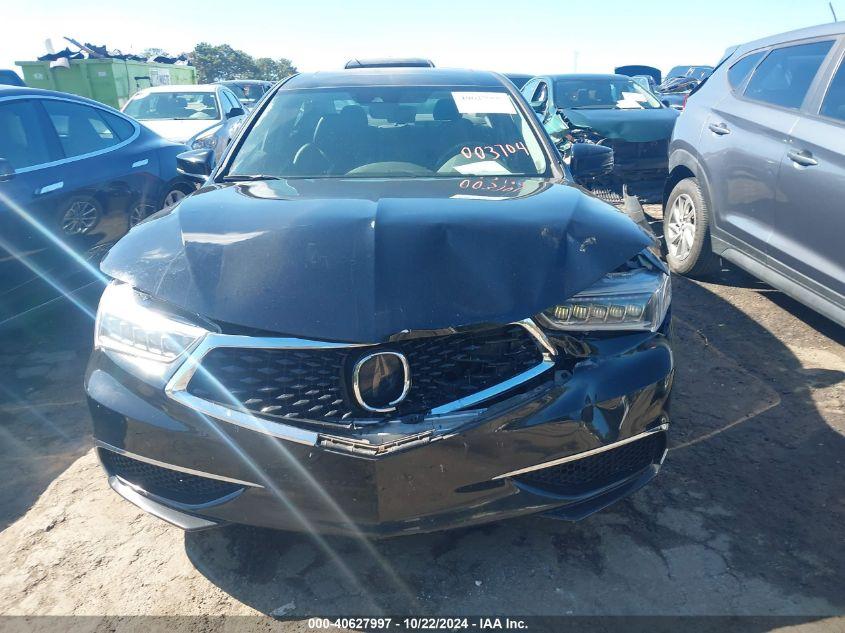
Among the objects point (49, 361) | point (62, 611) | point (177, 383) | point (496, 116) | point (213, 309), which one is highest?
point (496, 116)

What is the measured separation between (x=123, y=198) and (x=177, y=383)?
144 inches

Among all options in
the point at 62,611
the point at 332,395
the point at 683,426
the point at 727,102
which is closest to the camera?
the point at 332,395

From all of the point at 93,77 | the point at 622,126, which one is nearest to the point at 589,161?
the point at 622,126

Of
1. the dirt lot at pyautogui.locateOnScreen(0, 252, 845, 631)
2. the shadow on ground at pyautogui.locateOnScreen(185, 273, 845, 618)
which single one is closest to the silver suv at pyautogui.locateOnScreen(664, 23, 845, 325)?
the dirt lot at pyautogui.locateOnScreen(0, 252, 845, 631)

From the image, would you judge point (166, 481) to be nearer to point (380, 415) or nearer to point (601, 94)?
point (380, 415)

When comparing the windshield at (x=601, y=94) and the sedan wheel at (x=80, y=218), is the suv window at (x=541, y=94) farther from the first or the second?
the sedan wheel at (x=80, y=218)

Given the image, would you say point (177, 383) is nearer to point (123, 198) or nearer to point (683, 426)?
point (683, 426)

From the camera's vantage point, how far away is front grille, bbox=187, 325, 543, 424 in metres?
1.79

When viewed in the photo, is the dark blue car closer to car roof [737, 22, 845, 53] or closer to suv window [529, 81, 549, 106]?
car roof [737, 22, 845, 53]

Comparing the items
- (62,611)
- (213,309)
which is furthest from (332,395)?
(62,611)

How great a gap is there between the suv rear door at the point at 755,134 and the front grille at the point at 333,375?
2862 mm

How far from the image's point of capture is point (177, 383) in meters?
1.86

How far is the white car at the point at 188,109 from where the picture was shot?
8.90 m

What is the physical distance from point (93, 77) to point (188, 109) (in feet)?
30.3
